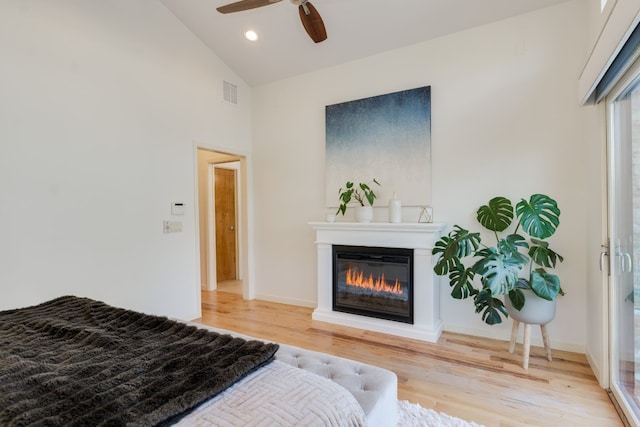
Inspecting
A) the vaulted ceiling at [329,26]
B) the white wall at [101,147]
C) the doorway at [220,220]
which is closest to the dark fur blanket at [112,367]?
the white wall at [101,147]

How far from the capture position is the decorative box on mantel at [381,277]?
3.16 m

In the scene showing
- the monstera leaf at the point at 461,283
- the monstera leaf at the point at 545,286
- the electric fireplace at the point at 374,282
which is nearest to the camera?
the monstera leaf at the point at 545,286

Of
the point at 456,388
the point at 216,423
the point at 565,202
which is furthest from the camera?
the point at 565,202

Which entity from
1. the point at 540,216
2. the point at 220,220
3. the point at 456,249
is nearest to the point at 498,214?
the point at 540,216

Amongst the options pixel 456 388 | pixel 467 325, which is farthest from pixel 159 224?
pixel 467 325

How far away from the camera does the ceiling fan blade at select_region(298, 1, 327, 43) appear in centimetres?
251

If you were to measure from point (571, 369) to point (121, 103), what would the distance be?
15.2 feet

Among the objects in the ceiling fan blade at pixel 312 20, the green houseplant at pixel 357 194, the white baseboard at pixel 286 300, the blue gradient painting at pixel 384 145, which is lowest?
the white baseboard at pixel 286 300

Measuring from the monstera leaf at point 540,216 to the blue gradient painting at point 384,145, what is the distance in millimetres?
925

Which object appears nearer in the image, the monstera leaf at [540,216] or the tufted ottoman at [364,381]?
the tufted ottoman at [364,381]

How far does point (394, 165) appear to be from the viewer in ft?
11.6

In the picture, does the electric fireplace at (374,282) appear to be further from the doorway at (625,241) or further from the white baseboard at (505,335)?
the doorway at (625,241)

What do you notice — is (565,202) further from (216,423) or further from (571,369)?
(216,423)

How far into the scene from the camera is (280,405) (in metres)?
1.04
